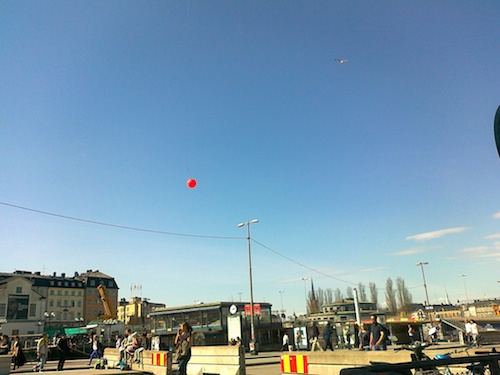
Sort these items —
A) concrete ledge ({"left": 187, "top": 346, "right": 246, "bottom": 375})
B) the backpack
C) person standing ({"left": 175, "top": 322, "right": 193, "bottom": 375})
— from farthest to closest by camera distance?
1. the backpack
2. concrete ledge ({"left": 187, "top": 346, "right": 246, "bottom": 375})
3. person standing ({"left": 175, "top": 322, "right": 193, "bottom": 375})

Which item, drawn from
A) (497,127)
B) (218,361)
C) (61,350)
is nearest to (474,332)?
(218,361)

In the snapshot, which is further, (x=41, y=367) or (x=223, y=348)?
(x=41, y=367)

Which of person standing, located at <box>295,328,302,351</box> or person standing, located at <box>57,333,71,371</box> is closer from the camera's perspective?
person standing, located at <box>57,333,71,371</box>

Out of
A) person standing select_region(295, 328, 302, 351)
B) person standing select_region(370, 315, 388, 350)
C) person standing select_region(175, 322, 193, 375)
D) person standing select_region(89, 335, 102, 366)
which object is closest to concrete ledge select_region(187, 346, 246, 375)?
person standing select_region(175, 322, 193, 375)

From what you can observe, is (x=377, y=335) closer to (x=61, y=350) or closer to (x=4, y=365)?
(x=4, y=365)

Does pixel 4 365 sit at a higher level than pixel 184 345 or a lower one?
lower

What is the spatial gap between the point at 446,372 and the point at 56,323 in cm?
10026

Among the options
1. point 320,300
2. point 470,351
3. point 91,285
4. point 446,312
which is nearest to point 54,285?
point 91,285

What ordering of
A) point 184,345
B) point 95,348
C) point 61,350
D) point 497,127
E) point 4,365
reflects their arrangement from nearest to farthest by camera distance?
point 497,127
point 184,345
point 4,365
point 61,350
point 95,348

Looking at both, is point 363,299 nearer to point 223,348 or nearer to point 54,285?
point 54,285

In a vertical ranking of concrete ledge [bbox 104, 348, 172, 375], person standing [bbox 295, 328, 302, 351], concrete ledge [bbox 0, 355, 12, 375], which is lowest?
person standing [bbox 295, 328, 302, 351]

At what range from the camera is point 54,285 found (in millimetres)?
98062

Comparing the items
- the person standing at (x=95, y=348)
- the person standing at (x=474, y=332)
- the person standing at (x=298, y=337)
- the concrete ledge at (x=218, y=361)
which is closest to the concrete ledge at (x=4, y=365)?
the concrete ledge at (x=218, y=361)

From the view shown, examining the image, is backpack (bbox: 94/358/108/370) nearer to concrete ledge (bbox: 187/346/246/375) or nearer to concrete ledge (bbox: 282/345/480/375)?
concrete ledge (bbox: 187/346/246/375)
